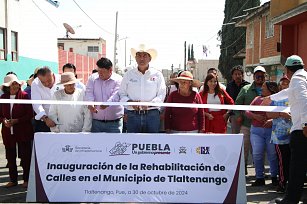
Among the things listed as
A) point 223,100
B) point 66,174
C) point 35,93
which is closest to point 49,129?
point 35,93

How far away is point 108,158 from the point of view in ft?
16.7

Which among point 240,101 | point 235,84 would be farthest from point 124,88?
point 235,84

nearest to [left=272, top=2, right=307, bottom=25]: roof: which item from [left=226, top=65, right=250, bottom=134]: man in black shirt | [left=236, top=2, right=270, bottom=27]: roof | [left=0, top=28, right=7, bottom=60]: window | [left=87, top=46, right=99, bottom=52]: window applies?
[left=226, top=65, right=250, bottom=134]: man in black shirt

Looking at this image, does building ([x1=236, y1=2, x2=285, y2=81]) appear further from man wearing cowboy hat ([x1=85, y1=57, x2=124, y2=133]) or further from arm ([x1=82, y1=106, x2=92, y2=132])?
arm ([x1=82, y1=106, x2=92, y2=132])

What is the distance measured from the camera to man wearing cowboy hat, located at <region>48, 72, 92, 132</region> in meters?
5.88

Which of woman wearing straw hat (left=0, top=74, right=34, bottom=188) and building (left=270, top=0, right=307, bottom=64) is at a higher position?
building (left=270, top=0, right=307, bottom=64)

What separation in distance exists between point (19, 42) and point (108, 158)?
49.2 ft

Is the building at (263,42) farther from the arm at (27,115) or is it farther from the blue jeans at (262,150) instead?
the arm at (27,115)

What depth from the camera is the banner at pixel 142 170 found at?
504 centimetres

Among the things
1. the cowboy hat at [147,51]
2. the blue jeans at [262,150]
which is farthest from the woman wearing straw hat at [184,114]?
the blue jeans at [262,150]

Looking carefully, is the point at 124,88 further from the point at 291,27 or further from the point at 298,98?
the point at 291,27

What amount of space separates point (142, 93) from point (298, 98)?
→ 2.10 metres

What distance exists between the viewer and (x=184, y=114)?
5.84m

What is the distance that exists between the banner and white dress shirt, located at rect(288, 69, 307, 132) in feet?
2.54
